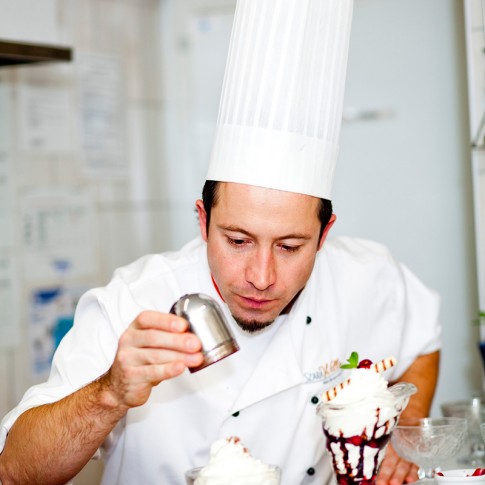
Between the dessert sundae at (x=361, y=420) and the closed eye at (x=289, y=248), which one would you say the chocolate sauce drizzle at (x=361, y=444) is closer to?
the dessert sundae at (x=361, y=420)

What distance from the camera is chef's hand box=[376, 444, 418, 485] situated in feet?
5.83

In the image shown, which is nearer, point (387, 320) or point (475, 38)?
point (387, 320)

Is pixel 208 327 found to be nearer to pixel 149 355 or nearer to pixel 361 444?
pixel 149 355

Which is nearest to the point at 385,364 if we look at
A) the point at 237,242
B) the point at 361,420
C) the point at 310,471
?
the point at 361,420

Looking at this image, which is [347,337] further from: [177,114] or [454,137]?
[177,114]

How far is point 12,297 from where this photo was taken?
3326mm

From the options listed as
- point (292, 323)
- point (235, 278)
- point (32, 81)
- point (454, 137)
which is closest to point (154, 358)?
point (235, 278)

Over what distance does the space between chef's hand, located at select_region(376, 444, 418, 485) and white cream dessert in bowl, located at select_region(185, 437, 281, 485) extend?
54 centimetres

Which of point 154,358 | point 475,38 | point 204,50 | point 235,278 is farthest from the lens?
point 204,50

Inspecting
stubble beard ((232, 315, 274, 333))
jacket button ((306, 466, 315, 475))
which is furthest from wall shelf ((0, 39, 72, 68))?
jacket button ((306, 466, 315, 475))

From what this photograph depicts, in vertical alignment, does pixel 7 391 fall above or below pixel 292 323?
below

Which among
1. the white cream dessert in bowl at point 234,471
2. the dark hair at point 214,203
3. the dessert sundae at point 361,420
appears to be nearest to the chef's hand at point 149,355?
the white cream dessert in bowl at point 234,471

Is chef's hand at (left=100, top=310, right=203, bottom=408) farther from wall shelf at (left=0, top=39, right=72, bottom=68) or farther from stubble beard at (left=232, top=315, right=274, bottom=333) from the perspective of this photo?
wall shelf at (left=0, top=39, right=72, bottom=68)

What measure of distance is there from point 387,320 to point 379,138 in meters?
1.79
